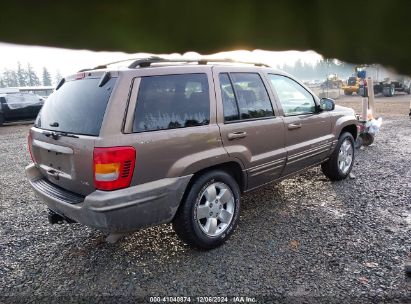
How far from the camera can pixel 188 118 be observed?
303 centimetres

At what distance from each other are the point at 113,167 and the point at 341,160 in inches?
152

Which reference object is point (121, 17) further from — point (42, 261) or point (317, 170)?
point (317, 170)

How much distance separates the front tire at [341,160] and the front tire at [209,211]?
223cm

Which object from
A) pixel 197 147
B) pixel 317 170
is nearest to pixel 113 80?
pixel 197 147

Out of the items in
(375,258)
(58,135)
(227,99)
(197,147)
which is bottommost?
(375,258)

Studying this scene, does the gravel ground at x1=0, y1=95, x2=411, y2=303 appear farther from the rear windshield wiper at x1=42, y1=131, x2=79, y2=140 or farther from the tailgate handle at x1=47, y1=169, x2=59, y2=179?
the rear windshield wiper at x1=42, y1=131, x2=79, y2=140

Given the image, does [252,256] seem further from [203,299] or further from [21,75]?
[21,75]

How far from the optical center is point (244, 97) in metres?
3.60

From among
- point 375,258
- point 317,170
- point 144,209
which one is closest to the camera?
point 144,209

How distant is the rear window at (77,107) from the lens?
2.70 meters

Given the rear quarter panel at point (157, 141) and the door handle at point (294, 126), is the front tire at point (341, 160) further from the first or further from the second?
the rear quarter panel at point (157, 141)

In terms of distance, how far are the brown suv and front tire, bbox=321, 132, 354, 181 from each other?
1.32 m

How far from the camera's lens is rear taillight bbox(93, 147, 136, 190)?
2.55 m

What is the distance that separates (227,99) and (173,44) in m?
2.81
